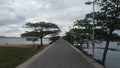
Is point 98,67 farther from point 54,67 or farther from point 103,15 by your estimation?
point 103,15

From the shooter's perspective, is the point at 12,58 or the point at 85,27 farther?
the point at 85,27

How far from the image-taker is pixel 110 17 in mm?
22141

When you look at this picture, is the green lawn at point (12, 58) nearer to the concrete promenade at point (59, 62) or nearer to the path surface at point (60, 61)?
the concrete promenade at point (59, 62)

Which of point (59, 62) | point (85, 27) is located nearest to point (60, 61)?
point (59, 62)

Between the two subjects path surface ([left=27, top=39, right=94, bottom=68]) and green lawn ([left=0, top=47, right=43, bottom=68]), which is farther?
green lawn ([left=0, top=47, right=43, bottom=68])

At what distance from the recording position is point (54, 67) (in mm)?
16078

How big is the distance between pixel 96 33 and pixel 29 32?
43.7 metres

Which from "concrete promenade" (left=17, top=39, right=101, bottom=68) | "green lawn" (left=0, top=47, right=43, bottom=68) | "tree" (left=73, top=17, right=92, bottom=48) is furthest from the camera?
"tree" (left=73, top=17, right=92, bottom=48)

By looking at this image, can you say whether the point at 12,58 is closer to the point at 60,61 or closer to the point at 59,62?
the point at 60,61

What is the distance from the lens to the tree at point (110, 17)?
21545mm

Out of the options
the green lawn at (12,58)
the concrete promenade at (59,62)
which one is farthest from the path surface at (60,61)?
the green lawn at (12,58)

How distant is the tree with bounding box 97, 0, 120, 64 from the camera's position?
21545 millimetres

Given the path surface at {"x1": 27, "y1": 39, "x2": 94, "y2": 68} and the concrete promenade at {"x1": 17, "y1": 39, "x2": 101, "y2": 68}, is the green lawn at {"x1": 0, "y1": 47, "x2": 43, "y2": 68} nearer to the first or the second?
the concrete promenade at {"x1": 17, "y1": 39, "x2": 101, "y2": 68}

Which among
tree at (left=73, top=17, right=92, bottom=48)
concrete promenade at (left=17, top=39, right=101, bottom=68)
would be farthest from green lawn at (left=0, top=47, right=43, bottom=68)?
tree at (left=73, top=17, right=92, bottom=48)
